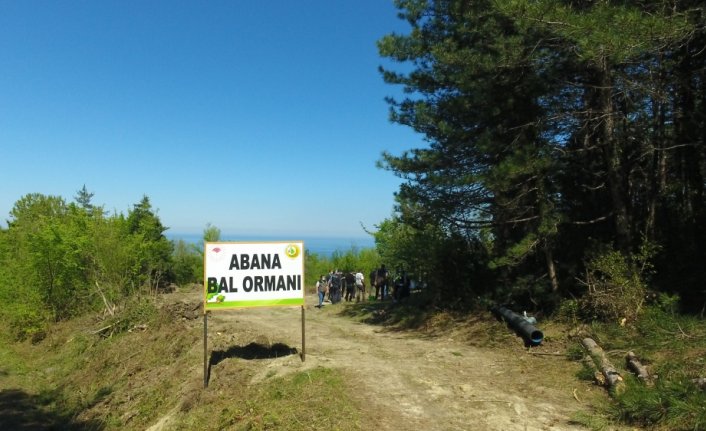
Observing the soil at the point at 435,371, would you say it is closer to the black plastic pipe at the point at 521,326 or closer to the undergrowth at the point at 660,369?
the black plastic pipe at the point at 521,326

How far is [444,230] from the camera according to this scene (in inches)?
622

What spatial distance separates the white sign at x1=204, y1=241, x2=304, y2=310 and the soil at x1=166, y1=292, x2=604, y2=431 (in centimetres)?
130

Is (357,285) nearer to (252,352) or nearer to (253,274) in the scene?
(252,352)

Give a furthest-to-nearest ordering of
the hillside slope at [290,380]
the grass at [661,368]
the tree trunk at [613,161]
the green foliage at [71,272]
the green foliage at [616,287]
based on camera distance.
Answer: the green foliage at [71,272] → the tree trunk at [613,161] → the green foliage at [616,287] → the hillside slope at [290,380] → the grass at [661,368]

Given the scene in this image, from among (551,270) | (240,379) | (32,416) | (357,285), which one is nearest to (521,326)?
(551,270)

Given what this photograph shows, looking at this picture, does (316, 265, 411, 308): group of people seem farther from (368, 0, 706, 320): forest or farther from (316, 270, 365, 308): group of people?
(368, 0, 706, 320): forest

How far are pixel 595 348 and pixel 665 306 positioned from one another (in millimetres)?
2941

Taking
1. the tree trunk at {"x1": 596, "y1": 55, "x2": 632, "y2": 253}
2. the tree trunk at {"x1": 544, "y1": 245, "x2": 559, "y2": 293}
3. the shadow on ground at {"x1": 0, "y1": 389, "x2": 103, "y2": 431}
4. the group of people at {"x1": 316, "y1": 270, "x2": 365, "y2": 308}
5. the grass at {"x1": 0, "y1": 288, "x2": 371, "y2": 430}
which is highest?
the tree trunk at {"x1": 596, "y1": 55, "x2": 632, "y2": 253}

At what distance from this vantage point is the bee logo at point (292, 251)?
31.3 ft

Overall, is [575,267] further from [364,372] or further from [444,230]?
[364,372]

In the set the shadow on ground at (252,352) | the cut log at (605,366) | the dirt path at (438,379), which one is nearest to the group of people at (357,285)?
the dirt path at (438,379)

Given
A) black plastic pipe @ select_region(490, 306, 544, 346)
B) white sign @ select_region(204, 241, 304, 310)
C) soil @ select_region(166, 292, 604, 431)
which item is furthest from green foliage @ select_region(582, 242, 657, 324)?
white sign @ select_region(204, 241, 304, 310)

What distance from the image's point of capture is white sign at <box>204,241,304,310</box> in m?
9.04

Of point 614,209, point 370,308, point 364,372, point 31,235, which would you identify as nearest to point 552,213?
point 614,209
